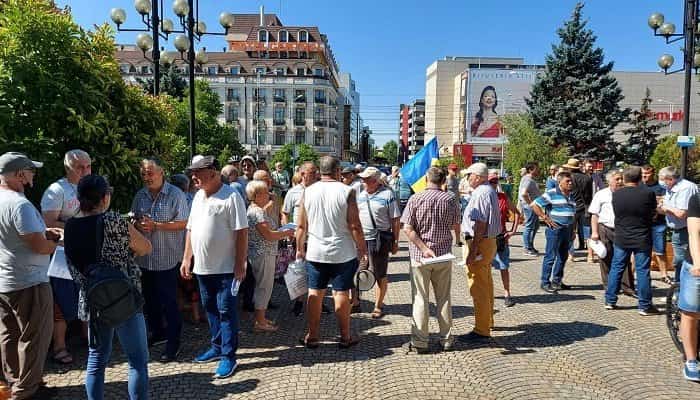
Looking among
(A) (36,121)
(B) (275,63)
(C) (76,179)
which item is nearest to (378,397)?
(C) (76,179)

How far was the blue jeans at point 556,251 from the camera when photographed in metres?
7.23

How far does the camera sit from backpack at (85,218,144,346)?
3215mm

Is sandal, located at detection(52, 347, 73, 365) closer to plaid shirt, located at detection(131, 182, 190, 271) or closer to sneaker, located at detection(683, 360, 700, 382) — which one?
plaid shirt, located at detection(131, 182, 190, 271)

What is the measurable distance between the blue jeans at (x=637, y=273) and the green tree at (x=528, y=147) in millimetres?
22372

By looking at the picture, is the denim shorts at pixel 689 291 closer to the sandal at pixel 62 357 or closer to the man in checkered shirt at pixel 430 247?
the man in checkered shirt at pixel 430 247

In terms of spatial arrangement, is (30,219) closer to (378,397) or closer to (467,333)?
(378,397)

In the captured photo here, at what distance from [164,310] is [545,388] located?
3.57 metres

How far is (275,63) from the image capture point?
7912 cm

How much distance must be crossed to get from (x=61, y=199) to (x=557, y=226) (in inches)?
249

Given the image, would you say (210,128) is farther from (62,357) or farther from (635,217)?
(635,217)

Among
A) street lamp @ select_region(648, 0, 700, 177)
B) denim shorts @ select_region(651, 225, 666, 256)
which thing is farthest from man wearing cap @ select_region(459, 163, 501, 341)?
street lamp @ select_region(648, 0, 700, 177)

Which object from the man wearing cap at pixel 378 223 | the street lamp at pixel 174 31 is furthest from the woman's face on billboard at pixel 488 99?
the man wearing cap at pixel 378 223

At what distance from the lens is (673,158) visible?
23672 mm

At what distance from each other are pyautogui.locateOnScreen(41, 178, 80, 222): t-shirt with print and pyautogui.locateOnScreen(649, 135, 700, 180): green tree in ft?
71.5
